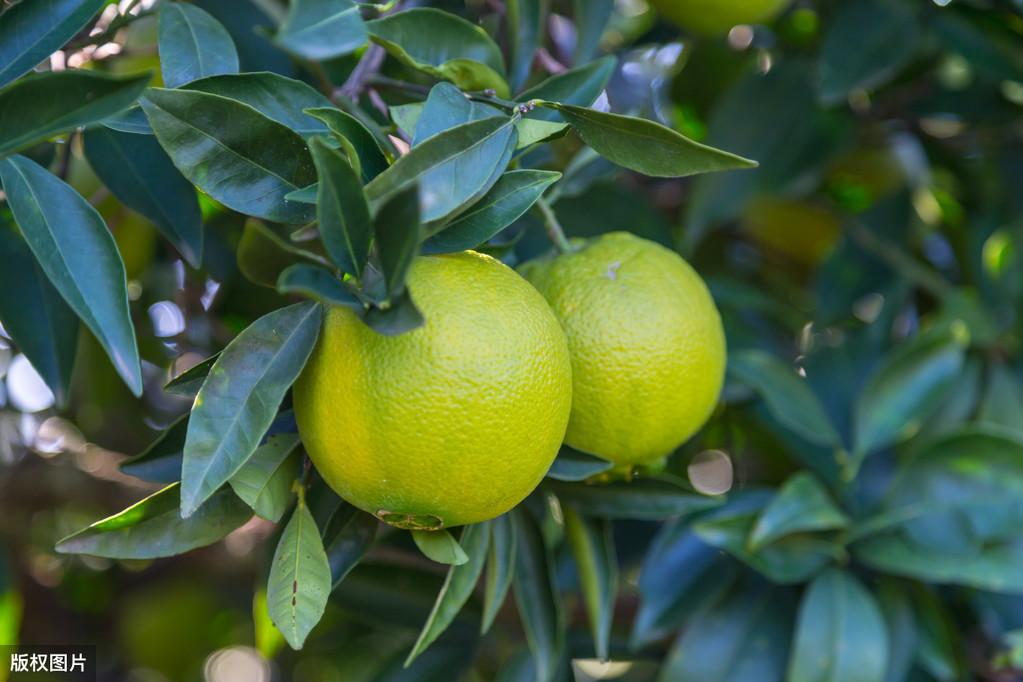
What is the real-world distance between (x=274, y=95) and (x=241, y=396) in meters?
0.24

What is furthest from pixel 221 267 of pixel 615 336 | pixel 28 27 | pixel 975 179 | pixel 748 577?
pixel 975 179

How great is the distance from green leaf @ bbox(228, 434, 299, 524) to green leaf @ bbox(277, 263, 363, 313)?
0.13m

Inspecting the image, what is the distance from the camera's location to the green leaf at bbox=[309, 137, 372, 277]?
1.82ft

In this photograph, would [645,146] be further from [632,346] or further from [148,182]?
[148,182]

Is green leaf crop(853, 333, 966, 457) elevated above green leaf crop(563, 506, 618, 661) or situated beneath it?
situated beneath

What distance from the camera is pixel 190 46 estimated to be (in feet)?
2.39

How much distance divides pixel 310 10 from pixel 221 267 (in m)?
0.70

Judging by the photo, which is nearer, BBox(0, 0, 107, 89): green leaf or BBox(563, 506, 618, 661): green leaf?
BBox(0, 0, 107, 89): green leaf

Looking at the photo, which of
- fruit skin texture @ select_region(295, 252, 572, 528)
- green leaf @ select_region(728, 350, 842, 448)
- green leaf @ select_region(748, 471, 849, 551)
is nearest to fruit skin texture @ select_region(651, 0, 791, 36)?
green leaf @ select_region(728, 350, 842, 448)

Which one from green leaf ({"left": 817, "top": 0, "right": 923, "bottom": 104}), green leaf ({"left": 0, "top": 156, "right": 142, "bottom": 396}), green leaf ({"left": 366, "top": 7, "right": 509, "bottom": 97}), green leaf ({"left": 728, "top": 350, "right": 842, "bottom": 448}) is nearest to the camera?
green leaf ({"left": 0, "top": 156, "right": 142, "bottom": 396})

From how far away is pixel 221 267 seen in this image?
1.20 m

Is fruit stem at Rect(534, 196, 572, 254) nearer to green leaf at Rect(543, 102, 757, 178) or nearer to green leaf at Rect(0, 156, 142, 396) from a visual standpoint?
green leaf at Rect(543, 102, 757, 178)

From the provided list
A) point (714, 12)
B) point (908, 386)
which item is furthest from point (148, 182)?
point (908, 386)

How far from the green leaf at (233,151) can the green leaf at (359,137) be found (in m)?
0.02
